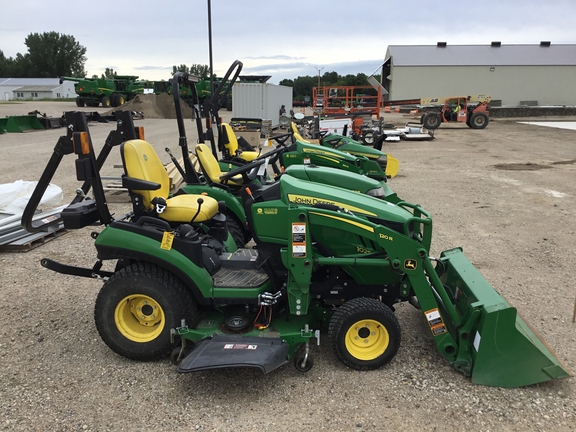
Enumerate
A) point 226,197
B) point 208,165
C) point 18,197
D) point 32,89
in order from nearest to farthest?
point 226,197, point 208,165, point 18,197, point 32,89

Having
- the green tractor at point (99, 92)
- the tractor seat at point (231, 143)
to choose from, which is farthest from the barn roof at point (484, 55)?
the tractor seat at point (231, 143)

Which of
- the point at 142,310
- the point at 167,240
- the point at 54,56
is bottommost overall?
the point at 142,310

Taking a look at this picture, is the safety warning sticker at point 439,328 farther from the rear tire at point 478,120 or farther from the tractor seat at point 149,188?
the rear tire at point 478,120

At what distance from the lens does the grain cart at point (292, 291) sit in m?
2.74

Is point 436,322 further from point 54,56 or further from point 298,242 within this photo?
point 54,56

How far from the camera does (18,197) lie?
19.4ft

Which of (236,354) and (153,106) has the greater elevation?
(153,106)

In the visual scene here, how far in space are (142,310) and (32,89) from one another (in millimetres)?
77591

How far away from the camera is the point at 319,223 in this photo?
112 inches

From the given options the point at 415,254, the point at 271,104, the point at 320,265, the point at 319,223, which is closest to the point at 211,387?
the point at 320,265

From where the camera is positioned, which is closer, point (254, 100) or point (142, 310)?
point (142, 310)

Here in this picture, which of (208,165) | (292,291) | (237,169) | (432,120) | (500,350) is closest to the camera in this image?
(500,350)

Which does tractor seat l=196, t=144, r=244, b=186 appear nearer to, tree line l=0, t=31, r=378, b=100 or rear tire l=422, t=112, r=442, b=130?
rear tire l=422, t=112, r=442, b=130

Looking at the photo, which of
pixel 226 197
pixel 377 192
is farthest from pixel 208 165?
pixel 377 192
